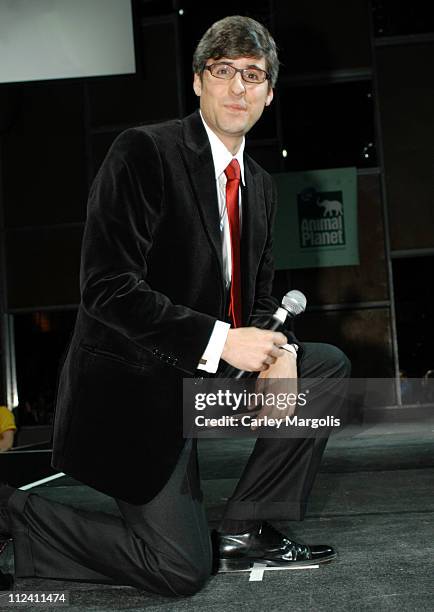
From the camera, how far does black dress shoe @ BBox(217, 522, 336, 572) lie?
2.01 meters

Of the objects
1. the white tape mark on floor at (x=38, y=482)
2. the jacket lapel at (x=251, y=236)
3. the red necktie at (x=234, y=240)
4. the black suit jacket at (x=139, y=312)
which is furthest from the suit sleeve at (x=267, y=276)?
the white tape mark on floor at (x=38, y=482)

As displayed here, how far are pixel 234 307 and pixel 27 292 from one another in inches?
246

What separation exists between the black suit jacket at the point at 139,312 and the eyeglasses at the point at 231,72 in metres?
0.19

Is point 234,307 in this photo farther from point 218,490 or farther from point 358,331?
point 358,331

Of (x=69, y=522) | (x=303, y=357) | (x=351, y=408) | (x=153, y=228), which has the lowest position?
(x=351, y=408)

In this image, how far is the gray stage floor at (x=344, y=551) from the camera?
1.71 m

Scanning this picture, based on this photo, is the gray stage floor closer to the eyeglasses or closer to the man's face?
the man's face

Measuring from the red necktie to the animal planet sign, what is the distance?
18.2 feet

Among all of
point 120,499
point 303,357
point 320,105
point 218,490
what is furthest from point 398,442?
point 320,105

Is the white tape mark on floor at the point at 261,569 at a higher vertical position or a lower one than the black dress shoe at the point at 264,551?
lower

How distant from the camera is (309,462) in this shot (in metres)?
2.09

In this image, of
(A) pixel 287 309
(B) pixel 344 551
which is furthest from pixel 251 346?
(B) pixel 344 551

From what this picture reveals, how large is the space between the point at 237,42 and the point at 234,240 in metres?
0.47

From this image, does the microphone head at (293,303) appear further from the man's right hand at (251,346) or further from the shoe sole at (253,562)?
the shoe sole at (253,562)
